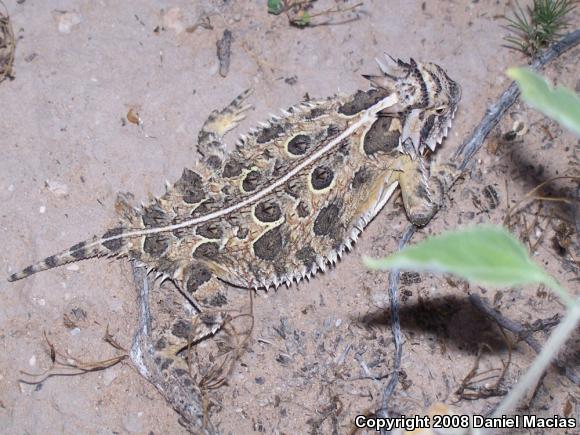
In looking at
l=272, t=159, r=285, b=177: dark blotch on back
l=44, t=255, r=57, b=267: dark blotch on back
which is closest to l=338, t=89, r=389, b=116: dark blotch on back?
l=272, t=159, r=285, b=177: dark blotch on back

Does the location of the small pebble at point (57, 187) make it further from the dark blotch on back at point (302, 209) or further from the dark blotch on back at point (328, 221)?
the dark blotch on back at point (328, 221)

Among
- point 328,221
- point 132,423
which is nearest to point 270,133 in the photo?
point 328,221

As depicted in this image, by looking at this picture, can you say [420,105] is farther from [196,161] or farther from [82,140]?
[82,140]

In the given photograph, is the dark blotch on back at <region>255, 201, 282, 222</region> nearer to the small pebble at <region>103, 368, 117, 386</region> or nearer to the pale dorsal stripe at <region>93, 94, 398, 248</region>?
the pale dorsal stripe at <region>93, 94, 398, 248</region>

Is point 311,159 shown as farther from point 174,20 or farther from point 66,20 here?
point 66,20

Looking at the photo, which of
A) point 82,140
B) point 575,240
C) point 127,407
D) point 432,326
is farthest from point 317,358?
point 82,140

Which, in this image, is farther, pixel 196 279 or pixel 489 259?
pixel 196 279
